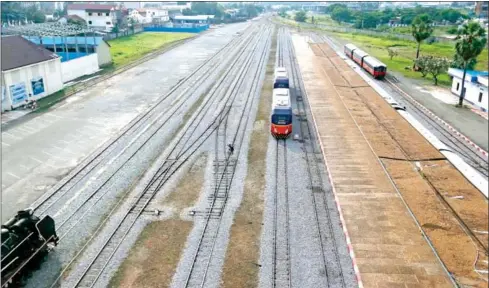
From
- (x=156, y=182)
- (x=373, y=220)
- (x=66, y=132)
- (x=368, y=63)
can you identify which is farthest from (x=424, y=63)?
(x=66, y=132)

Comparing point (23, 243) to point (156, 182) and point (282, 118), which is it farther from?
point (282, 118)

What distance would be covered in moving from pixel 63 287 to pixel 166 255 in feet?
15.5

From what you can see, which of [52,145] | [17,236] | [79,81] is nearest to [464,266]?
[17,236]

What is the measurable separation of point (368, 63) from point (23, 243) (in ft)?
193

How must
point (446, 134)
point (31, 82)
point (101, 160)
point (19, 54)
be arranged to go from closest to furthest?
point (101, 160) → point (446, 134) → point (31, 82) → point (19, 54)

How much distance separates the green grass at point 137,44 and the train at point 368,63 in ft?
135

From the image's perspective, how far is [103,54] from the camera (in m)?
70.0

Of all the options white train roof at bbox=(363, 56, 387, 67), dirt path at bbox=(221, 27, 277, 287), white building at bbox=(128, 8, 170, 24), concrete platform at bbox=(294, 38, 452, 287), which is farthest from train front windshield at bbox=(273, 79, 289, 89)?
white building at bbox=(128, 8, 170, 24)

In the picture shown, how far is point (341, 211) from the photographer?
76.9 feet

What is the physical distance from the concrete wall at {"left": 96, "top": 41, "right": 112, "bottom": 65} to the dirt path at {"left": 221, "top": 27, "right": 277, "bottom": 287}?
43.0m

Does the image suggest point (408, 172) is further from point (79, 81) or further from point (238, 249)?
point (79, 81)

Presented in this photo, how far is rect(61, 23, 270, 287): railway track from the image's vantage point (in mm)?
19625

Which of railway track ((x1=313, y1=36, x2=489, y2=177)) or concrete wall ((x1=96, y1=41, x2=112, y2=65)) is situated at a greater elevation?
concrete wall ((x1=96, y1=41, x2=112, y2=65))

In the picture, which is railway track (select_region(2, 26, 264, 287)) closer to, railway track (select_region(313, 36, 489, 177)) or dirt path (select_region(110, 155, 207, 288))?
dirt path (select_region(110, 155, 207, 288))
